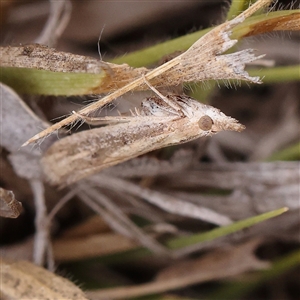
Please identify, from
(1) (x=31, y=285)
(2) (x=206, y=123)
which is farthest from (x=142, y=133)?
(1) (x=31, y=285)

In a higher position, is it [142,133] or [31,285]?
[142,133]

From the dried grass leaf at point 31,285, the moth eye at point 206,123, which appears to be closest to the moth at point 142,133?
the moth eye at point 206,123

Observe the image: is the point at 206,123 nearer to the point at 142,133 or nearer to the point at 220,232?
the point at 142,133

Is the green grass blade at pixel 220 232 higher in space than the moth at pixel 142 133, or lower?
lower

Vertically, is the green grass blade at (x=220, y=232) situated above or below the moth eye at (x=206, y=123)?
below

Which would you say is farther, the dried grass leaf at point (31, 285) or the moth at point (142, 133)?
the dried grass leaf at point (31, 285)

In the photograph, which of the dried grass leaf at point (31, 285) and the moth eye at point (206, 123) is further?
the dried grass leaf at point (31, 285)

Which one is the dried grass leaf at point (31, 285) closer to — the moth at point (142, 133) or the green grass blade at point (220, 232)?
the moth at point (142, 133)
